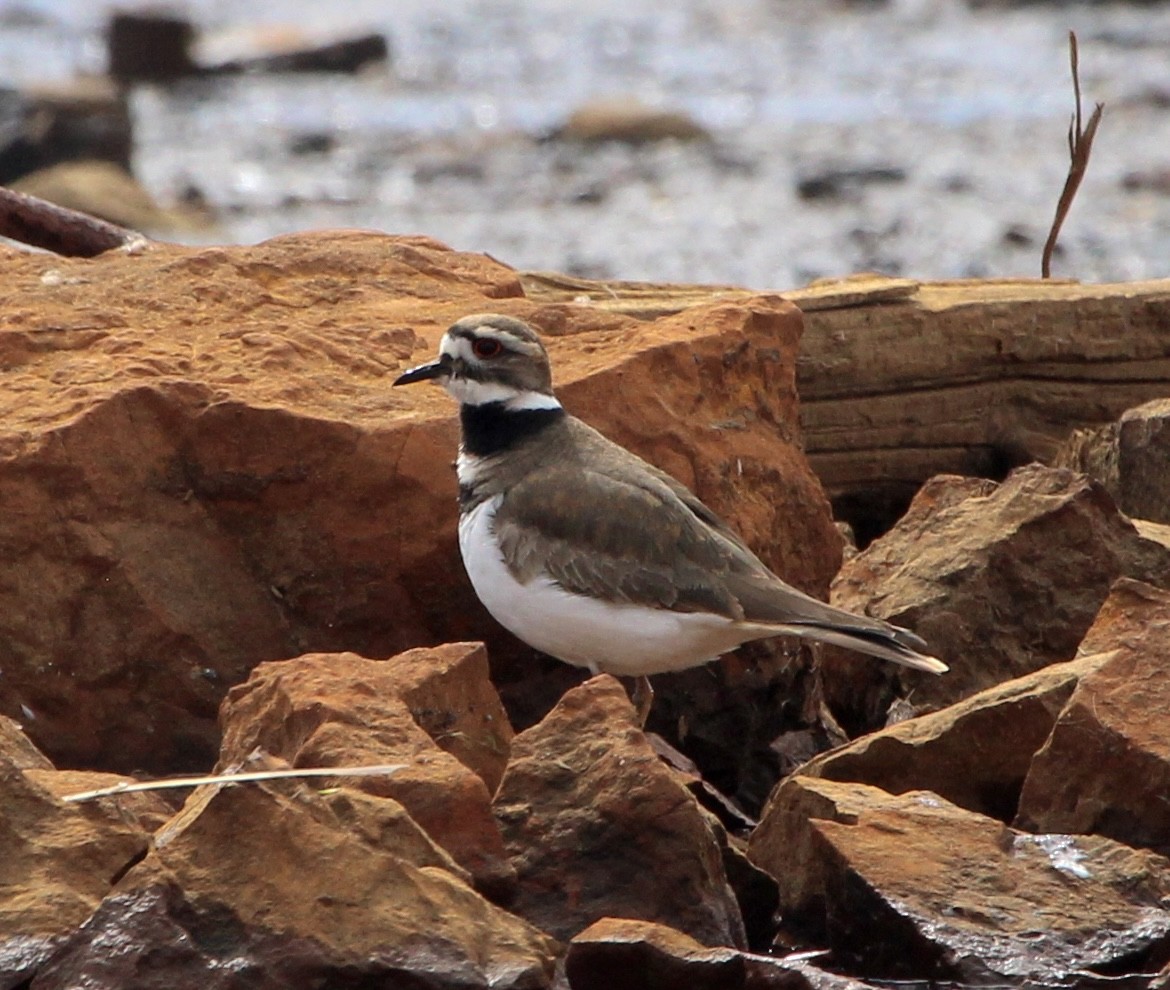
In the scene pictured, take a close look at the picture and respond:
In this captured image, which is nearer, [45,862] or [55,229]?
[45,862]

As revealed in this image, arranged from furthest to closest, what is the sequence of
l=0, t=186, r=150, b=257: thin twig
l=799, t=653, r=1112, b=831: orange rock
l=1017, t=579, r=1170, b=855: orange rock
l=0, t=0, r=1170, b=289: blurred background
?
1. l=0, t=0, r=1170, b=289: blurred background
2. l=0, t=186, r=150, b=257: thin twig
3. l=799, t=653, r=1112, b=831: orange rock
4. l=1017, t=579, r=1170, b=855: orange rock

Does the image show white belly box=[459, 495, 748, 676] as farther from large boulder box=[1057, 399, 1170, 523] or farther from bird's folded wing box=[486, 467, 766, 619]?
large boulder box=[1057, 399, 1170, 523]

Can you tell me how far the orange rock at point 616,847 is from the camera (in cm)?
452

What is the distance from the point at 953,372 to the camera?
24.8 ft

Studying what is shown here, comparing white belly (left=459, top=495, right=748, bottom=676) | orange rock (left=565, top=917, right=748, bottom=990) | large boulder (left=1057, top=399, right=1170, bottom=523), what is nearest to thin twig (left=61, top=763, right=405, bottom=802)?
orange rock (left=565, top=917, right=748, bottom=990)

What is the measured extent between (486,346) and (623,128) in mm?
12041

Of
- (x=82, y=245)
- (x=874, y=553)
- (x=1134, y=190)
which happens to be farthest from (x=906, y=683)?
(x=1134, y=190)

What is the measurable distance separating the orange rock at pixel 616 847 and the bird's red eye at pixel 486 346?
1.61 meters

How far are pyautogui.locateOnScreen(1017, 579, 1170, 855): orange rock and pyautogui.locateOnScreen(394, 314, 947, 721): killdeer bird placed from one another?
526mm

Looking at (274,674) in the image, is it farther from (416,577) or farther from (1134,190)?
(1134,190)

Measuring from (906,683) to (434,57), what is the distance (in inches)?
682

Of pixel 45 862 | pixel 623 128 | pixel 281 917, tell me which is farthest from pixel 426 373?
pixel 623 128

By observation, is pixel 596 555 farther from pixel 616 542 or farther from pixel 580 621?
pixel 580 621

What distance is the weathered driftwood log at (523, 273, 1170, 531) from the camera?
24.6 ft
